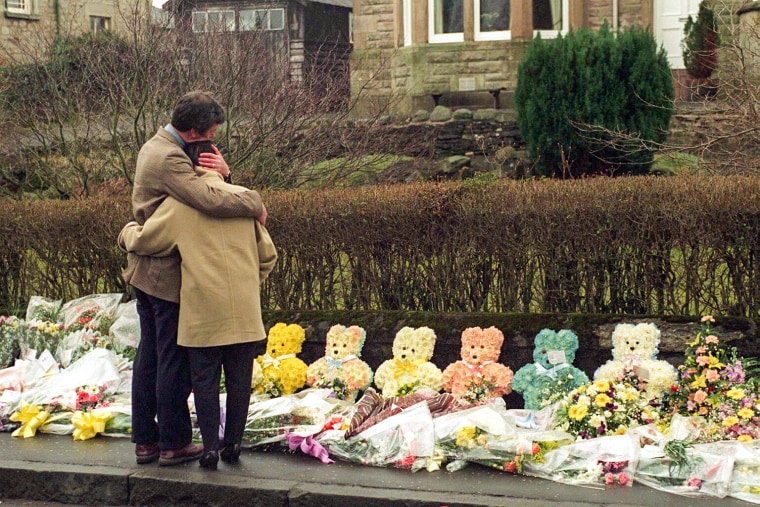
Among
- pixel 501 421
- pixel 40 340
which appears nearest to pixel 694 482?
pixel 501 421

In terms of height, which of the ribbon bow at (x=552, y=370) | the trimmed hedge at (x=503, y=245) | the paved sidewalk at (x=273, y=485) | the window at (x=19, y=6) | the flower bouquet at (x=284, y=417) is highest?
the window at (x=19, y=6)

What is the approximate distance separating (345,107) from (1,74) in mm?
6303

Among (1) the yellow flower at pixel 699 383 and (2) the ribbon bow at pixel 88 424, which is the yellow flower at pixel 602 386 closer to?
(1) the yellow flower at pixel 699 383

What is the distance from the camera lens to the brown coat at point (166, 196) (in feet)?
17.8

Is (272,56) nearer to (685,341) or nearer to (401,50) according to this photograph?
(401,50)

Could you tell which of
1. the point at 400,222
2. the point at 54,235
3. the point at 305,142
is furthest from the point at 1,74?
the point at 400,222

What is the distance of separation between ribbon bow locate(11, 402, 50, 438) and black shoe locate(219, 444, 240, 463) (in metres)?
1.34

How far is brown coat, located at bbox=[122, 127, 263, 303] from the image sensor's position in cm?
542

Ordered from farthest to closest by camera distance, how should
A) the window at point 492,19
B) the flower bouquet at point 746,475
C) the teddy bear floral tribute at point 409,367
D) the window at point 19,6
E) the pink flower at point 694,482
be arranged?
the window at point 19,6
the window at point 492,19
the teddy bear floral tribute at point 409,367
the pink flower at point 694,482
the flower bouquet at point 746,475

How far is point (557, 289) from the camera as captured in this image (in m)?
6.93

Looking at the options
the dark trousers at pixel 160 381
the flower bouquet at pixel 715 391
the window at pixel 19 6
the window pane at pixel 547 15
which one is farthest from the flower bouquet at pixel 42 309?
the window at pixel 19 6

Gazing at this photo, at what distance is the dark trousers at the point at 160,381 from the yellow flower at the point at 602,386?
2.17 m

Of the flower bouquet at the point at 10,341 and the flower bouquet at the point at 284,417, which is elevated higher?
the flower bouquet at the point at 10,341

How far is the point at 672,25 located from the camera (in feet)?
72.9
